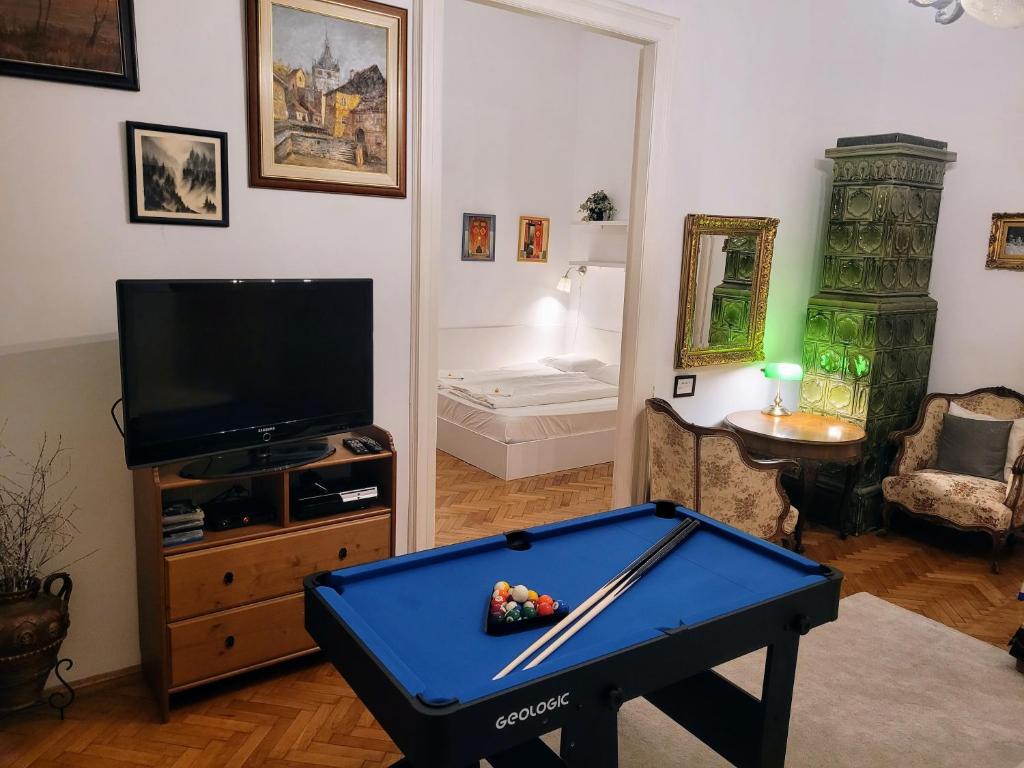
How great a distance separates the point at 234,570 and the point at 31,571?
29.4 inches

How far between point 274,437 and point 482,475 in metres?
3.10

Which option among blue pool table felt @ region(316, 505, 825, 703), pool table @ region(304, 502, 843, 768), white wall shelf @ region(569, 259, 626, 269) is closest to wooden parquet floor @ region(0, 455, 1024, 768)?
pool table @ region(304, 502, 843, 768)

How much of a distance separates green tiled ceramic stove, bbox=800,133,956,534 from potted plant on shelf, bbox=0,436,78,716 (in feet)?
14.3

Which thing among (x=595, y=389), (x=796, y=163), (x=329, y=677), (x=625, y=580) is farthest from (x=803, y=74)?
(x=329, y=677)

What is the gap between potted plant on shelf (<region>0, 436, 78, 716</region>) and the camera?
8.95 feet

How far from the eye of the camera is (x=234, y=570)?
2957 mm

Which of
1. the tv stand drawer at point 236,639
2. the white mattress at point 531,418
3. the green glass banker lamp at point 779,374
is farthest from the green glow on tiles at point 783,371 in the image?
the tv stand drawer at point 236,639

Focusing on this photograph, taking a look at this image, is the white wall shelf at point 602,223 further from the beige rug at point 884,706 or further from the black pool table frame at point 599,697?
the black pool table frame at point 599,697

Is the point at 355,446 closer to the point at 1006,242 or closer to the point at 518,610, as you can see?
the point at 518,610

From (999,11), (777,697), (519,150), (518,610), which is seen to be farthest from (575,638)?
(519,150)

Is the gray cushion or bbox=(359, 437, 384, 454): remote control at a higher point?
bbox=(359, 437, 384, 454): remote control

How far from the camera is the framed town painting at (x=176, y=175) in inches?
114

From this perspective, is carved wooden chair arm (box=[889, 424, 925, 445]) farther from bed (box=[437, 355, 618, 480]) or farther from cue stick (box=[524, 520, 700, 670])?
cue stick (box=[524, 520, 700, 670])

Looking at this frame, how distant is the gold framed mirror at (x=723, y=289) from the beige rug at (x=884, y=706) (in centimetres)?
170
